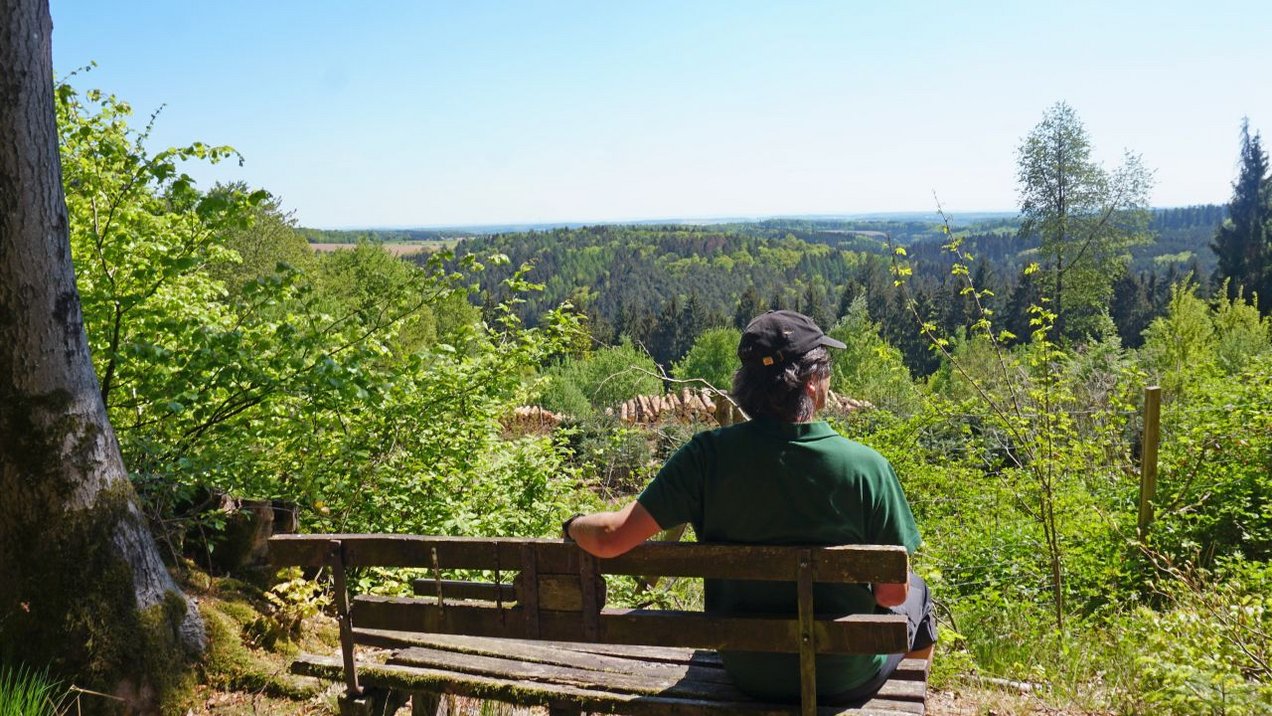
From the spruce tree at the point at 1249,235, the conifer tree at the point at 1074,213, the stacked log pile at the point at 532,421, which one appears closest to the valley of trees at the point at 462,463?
the stacked log pile at the point at 532,421

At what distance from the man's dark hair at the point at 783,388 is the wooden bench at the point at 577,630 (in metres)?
0.38

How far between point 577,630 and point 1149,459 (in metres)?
5.79

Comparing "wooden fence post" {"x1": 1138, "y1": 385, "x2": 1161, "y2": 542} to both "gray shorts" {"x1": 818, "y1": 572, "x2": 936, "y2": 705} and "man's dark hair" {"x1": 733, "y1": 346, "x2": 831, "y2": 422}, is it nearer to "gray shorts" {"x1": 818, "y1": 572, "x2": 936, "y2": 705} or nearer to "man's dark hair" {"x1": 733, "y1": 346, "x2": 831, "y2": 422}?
"gray shorts" {"x1": 818, "y1": 572, "x2": 936, "y2": 705}

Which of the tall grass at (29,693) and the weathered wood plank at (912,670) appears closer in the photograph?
the weathered wood plank at (912,670)

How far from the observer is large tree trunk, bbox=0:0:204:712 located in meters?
3.64

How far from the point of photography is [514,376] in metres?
6.44

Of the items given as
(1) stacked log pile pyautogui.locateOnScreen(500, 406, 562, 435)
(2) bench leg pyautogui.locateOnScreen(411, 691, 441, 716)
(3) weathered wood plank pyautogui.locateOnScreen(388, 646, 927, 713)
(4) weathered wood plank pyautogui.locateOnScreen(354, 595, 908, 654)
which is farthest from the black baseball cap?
(1) stacked log pile pyautogui.locateOnScreen(500, 406, 562, 435)

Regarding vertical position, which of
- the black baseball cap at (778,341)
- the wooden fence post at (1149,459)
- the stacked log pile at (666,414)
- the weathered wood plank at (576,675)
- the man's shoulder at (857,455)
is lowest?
the stacked log pile at (666,414)

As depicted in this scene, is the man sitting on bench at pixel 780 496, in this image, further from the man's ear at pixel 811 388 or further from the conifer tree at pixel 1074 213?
the conifer tree at pixel 1074 213

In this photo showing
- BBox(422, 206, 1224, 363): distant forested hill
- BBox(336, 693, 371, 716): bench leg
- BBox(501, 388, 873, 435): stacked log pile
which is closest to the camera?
BBox(336, 693, 371, 716): bench leg

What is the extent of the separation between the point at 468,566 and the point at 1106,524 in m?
6.06

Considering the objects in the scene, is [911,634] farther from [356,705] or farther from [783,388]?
[356,705]

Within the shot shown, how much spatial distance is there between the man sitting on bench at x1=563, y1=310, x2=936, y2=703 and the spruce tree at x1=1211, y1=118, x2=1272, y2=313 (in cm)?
6256

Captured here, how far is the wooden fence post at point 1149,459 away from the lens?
6789mm
